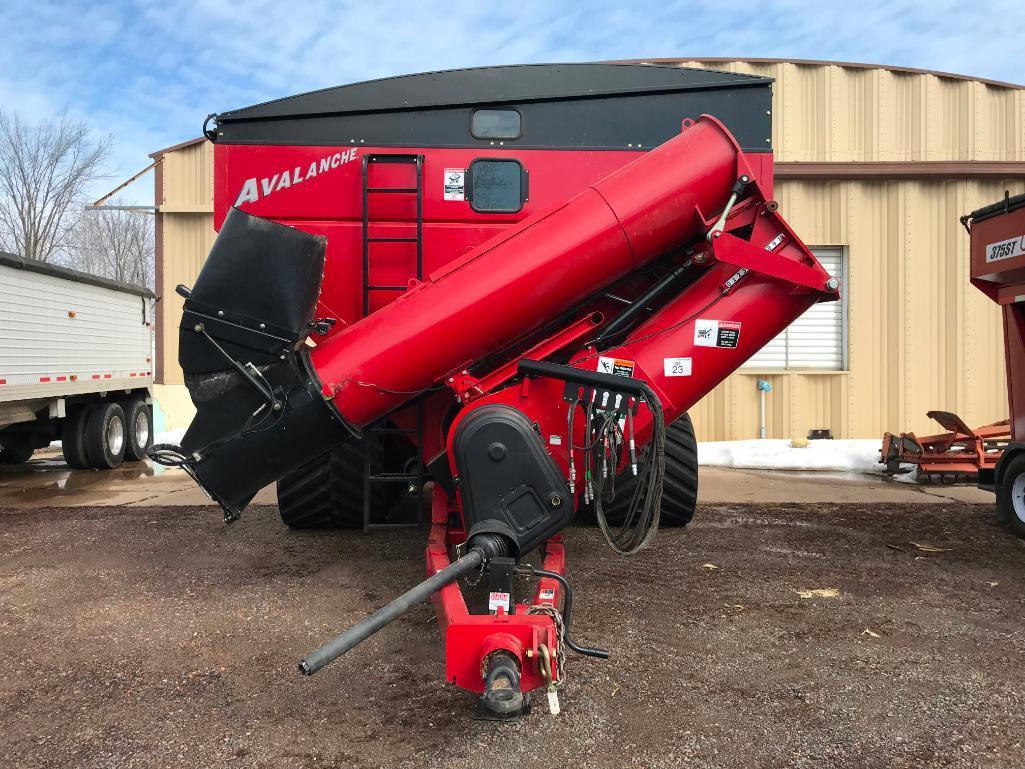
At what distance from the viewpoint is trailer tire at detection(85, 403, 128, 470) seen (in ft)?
29.8

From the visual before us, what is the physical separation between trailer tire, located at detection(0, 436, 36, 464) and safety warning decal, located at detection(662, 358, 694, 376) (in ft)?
30.9

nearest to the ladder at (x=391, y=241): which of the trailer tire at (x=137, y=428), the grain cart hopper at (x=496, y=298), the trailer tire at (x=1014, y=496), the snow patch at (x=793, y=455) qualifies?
the grain cart hopper at (x=496, y=298)

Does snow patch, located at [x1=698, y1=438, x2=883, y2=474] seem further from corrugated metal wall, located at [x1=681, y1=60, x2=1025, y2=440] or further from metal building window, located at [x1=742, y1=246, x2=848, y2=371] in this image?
metal building window, located at [x1=742, y1=246, x2=848, y2=371]

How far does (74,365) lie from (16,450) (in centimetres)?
201

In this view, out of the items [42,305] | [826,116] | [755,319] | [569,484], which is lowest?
[569,484]

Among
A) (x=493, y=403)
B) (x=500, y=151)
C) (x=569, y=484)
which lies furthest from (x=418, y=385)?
(x=500, y=151)

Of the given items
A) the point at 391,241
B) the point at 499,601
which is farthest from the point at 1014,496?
the point at 391,241

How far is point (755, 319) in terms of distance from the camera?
339cm

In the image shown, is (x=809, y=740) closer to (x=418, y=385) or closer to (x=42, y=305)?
(x=418, y=385)

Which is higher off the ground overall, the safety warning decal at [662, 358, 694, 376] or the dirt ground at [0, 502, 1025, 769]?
the safety warning decal at [662, 358, 694, 376]

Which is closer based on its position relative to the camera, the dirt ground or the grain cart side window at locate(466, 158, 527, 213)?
the dirt ground

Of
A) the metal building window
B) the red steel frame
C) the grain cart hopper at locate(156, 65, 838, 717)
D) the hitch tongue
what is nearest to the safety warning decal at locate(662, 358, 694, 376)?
the grain cart hopper at locate(156, 65, 838, 717)

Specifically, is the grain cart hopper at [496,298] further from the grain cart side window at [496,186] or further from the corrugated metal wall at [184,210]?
the corrugated metal wall at [184,210]

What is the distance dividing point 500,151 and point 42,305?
269 inches
